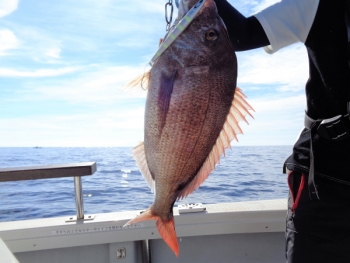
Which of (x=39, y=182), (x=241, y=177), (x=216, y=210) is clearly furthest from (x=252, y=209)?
(x=39, y=182)

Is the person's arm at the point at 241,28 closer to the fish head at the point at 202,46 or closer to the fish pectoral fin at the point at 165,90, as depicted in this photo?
the fish head at the point at 202,46

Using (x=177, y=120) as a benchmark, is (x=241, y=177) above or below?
below

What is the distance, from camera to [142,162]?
1312mm

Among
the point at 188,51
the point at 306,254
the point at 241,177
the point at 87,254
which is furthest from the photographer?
the point at 241,177

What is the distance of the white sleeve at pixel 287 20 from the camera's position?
4.46 feet

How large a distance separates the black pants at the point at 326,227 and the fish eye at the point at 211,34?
88cm

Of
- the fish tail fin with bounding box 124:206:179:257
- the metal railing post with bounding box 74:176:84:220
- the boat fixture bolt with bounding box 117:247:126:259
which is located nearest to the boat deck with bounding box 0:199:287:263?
the boat fixture bolt with bounding box 117:247:126:259

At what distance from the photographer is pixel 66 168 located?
8.57ft

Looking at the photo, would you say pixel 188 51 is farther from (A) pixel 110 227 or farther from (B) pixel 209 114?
(A) pixel 110 227

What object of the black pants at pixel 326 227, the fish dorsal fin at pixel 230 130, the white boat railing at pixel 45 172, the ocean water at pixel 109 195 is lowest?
the ocean water at pixel 109 195

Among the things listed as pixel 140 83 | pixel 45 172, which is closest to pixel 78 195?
pixel 45 172

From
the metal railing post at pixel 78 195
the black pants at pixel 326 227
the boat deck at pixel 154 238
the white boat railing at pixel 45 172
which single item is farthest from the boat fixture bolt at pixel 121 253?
the black pants at pixel 326 227

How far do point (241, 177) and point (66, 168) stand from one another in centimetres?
759

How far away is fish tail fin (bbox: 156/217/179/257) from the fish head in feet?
1.99
